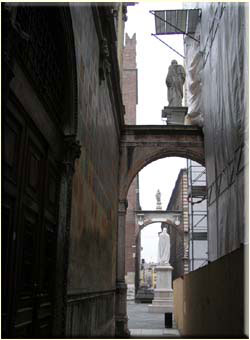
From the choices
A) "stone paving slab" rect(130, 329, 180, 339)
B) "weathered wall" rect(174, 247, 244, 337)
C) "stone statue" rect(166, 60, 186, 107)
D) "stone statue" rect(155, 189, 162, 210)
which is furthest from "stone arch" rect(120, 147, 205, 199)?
"stone statue" rect(155, 189, 162, 210)

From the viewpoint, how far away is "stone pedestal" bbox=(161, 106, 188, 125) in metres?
16.9

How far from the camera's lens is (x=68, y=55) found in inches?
217

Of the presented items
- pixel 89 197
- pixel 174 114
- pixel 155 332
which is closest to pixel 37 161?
pixel 89 197

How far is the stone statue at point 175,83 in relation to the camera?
707 inches

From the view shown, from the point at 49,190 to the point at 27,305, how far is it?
1.27 meters

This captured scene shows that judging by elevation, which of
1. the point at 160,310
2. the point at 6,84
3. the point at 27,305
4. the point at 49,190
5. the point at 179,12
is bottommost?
the point at 160,310

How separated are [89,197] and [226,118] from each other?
2.65 meters

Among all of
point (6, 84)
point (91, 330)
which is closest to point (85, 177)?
point (91, 330)

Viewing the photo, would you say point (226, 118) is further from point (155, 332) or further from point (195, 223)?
point (195, 223)

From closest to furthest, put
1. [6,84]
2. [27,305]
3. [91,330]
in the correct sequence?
[6,84], [27,305], [91,330]

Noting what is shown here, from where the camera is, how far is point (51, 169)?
16.3 feet

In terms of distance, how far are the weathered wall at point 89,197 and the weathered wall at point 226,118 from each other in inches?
84.8

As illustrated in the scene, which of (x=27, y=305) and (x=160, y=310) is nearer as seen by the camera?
(x=27, y=305)

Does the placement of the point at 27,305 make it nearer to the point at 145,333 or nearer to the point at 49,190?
the point at 49,190
